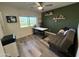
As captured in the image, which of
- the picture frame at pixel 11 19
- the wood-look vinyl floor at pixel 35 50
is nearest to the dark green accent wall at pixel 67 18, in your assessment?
the wood-look vinyl floor at pixel 35 50

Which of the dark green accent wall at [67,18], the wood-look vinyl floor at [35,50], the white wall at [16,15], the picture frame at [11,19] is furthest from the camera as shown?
the picture frame at [11,19]

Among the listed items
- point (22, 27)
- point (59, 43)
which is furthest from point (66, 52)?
point (22, 27)

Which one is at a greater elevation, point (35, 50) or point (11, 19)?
point (11, 19)

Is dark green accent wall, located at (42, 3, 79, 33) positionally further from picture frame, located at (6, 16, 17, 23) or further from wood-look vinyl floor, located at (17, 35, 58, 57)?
picture frame, located at (6, 16, 17, 23)

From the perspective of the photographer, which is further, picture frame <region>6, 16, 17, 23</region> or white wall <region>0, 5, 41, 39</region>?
picture frame <region>6, 16, 17, 23</region>

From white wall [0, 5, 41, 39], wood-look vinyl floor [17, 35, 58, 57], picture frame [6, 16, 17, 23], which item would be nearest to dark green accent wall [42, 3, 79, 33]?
wood-look vinyl floor [17, 35, 58, 57]

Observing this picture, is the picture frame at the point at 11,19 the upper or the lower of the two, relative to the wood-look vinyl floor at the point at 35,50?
upper

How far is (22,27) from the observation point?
434 centimetres

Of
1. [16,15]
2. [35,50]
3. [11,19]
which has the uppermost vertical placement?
[16,15]

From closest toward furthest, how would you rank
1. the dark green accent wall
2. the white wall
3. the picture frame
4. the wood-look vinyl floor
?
1. the wood-look vinyl floor
2. the dark green accent wall
3. the white wall
4. the picture frame

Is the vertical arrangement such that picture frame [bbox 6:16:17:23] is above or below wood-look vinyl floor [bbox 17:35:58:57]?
above

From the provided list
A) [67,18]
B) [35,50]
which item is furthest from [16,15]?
[67,18]

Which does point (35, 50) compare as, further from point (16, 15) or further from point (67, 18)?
point (16, 15)

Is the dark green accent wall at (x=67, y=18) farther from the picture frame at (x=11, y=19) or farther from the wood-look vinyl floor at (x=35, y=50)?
the picture frame at (x=11, y=19)
